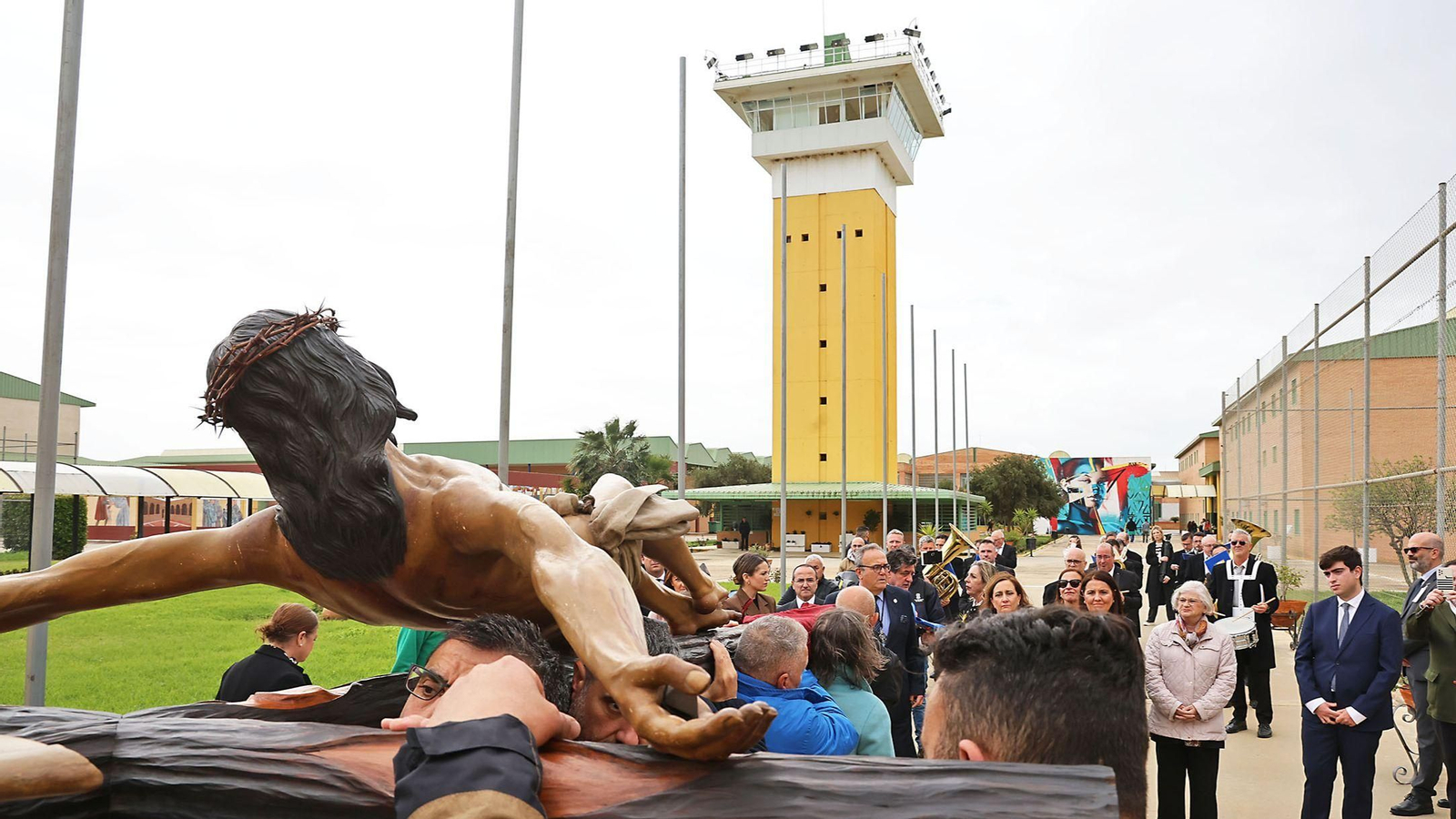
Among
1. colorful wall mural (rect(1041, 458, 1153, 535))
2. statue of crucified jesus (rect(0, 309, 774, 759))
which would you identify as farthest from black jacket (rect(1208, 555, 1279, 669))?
colorful wall mural (rect(1041, 458, 1153, 535))

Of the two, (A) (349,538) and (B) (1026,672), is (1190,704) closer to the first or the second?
(B) (1026,672)

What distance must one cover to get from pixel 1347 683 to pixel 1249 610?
4.00m

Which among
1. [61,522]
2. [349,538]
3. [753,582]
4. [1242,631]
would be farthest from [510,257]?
[61,522]

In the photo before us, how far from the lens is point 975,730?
5.60ft

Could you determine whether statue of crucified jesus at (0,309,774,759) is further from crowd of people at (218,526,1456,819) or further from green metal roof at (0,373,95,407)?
green metal roof at (0,373,95,407)

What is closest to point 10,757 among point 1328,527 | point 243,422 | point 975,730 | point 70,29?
point 243,422

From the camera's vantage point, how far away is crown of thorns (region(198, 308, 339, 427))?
7.20 feet

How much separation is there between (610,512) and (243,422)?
106 centimetres

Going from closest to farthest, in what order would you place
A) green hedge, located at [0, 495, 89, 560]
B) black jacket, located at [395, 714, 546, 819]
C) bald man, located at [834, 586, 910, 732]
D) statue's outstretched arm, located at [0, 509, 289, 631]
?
black jacket, located at [395, 714, 546, 819], statue's outstretched arm, located at [0, 509, 289, 631], bald man, located at [834, 586, 910, 732], green hedge, located at [0, 495, 89, 560]

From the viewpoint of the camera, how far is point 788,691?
3473 mm

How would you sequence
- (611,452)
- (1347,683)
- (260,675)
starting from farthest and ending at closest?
(611,452) → (1347,683) → (260,675)

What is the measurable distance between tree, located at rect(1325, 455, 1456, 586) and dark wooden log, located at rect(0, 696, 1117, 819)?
1010 centimetres

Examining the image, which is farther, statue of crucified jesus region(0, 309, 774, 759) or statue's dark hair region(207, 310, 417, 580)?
statue's dark hair region(207, 310, 417, 580)

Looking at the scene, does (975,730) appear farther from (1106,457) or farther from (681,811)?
(1106,457)
